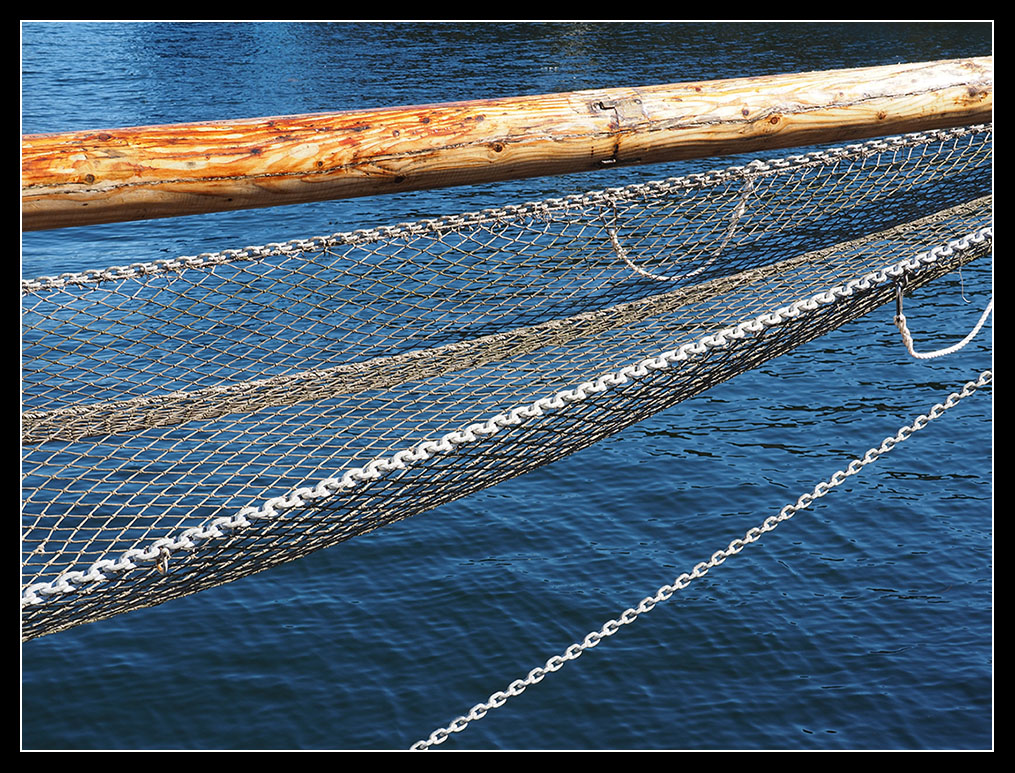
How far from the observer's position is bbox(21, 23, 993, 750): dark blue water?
12727 mm

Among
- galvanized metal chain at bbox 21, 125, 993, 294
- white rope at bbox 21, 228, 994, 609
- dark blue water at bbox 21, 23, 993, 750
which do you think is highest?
galvanized metal chain at bbox 21, 125, 993, 294

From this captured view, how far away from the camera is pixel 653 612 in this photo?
1459 cm

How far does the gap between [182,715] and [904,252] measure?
1023 cm

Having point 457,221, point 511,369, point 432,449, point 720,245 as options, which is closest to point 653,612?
point 720,245

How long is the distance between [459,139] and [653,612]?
462 inches

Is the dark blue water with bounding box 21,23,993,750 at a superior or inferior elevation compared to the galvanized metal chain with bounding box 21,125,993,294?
inferior

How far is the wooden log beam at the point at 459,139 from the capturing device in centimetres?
329

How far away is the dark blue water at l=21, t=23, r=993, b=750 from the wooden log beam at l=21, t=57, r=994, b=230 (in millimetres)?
8220

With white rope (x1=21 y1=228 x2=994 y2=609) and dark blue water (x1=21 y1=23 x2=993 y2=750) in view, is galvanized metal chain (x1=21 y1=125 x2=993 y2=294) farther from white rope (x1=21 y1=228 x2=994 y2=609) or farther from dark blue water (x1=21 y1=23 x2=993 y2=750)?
dark blue water (x1=21 y1=23 x2=993 y2=750)

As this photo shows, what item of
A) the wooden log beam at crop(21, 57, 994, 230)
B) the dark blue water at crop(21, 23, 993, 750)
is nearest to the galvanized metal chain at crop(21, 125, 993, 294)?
the wooden log beam at crop(21, 57, 994, 230)

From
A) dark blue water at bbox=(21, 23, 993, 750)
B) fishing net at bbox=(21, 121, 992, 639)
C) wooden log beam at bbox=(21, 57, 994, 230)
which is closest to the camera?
wooden log beam at bbox=(21, 57, 994, 230)

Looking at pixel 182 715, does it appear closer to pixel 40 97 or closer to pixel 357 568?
pixel 357 568

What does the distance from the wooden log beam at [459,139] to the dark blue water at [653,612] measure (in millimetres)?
8220
